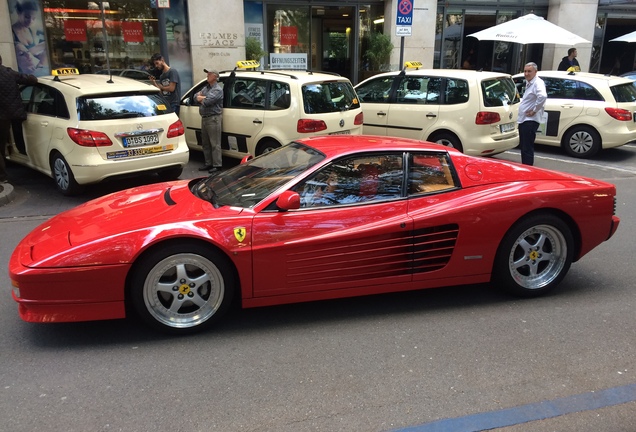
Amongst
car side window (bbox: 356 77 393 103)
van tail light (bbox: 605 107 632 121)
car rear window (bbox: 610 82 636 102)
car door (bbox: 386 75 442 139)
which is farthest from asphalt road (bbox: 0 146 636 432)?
car rear window (bbox: 610 82 636 102)

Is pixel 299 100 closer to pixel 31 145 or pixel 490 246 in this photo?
pixel 31 145

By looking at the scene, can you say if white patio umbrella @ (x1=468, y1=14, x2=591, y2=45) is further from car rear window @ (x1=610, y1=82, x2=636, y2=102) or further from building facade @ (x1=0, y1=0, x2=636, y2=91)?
car rear window @ (x1=610, y1=82, x2=636, y2=102)

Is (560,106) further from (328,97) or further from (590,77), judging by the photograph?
(328,97)

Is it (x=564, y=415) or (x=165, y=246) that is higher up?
(x=165, y=246)

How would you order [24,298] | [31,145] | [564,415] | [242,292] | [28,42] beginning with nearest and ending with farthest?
1. [564,415]
2. [24,298]
3. [242,292]
4. [31,145]
5. [28,42]

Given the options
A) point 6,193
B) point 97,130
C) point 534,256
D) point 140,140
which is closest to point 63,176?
point 6,193

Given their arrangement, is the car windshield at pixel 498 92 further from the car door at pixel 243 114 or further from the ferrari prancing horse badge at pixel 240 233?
the ferrari prancing horse badge at pixel 240 233

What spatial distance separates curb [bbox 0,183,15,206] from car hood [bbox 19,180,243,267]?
3841mm

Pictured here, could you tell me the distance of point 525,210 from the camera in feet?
14.1

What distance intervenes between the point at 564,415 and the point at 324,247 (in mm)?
1802

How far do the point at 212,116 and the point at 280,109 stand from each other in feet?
4.15

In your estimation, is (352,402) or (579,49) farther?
(579,49)

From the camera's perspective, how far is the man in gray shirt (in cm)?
909

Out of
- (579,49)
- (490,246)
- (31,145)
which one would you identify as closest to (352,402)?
(490,246)
